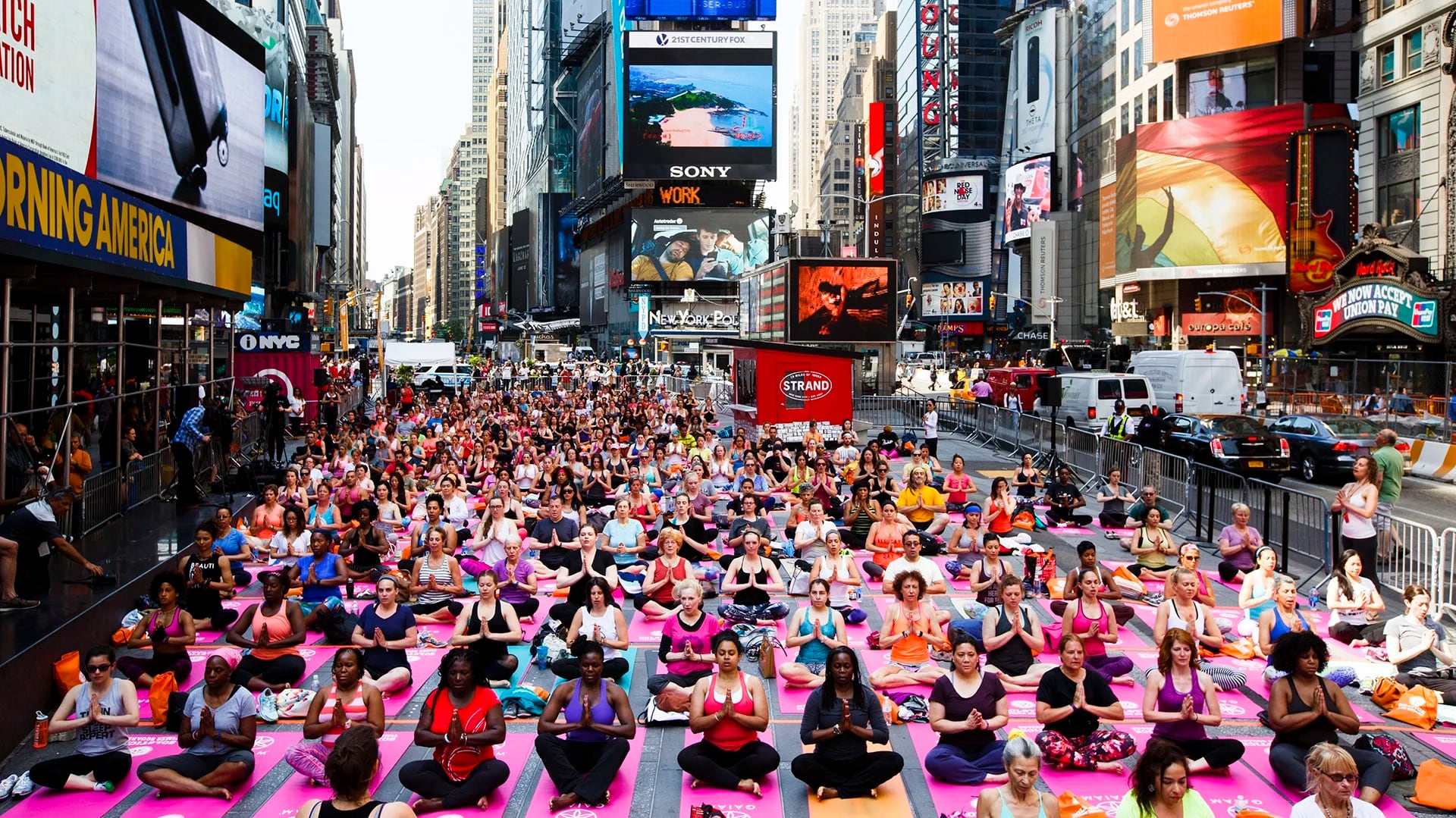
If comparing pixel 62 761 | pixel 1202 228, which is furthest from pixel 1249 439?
pixel 1202 228

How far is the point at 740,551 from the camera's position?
637 inches

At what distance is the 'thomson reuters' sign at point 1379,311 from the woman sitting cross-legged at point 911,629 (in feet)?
115

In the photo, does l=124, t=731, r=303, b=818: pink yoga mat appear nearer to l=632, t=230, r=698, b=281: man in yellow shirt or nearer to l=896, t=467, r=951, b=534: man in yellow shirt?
l=896, t=467, r=951, b=534: man in yellow shirt

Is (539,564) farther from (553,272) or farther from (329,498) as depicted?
(553,272)

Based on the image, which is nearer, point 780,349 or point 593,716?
point 593,716

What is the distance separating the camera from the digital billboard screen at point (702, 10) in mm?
112125

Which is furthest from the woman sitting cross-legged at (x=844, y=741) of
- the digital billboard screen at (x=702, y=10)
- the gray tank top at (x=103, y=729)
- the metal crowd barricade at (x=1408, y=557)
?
the digital billboard screen at (x=702, y=10)

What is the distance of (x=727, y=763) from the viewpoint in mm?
8883

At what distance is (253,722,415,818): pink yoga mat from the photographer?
847 cm

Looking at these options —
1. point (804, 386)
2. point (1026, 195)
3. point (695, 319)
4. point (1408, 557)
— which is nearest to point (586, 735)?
point (1408, 557)

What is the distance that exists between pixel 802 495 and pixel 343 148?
159254 millimetres

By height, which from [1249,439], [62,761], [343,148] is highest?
[343,148]

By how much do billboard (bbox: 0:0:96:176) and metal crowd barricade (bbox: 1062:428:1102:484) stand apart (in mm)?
19178

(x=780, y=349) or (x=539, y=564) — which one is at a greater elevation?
(x=780, y=349)
